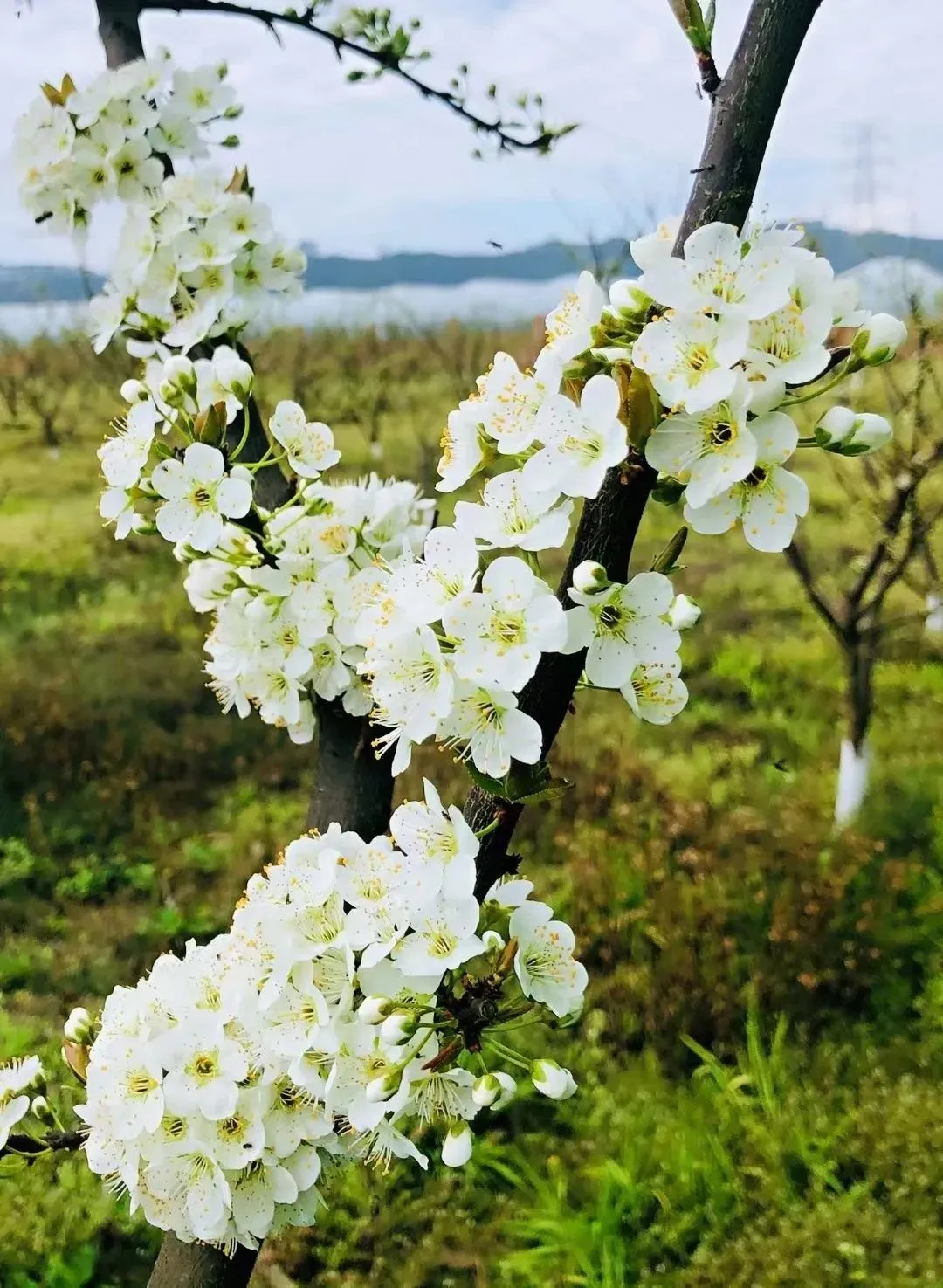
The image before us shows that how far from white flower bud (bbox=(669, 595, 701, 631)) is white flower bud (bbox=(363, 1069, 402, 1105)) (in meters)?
0.41

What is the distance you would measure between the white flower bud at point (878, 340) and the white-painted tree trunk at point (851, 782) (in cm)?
275

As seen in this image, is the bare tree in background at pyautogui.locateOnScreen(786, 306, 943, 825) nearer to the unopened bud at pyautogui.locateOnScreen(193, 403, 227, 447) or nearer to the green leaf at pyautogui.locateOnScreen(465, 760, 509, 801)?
the unopened bud at pyautogui.locateOnScreen(193, 403, 227, 447)

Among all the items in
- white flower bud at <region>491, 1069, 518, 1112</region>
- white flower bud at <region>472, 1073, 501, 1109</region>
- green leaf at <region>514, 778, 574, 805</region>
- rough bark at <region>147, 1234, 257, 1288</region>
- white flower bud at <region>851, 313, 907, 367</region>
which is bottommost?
rough bark at <region>147, 1234, 257, 1288</region>

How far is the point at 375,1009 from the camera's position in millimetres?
793

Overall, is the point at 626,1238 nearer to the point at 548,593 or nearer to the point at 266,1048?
→ the point at 266,1048

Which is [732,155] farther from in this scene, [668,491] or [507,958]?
[507,958]

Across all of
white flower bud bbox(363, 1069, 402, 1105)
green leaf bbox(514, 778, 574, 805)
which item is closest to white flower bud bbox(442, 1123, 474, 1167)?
white flower bud bbox(363, 1069, 402, 1105)

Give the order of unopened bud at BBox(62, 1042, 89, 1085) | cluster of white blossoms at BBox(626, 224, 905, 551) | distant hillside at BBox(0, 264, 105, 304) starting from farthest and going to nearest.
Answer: distant hillside at BBox(0, 264, 105, 304) → unopened bud at BBox(62, 1042, 89, 1085) → cluster of white blossoms at BBox(626, 224, 905, 551)

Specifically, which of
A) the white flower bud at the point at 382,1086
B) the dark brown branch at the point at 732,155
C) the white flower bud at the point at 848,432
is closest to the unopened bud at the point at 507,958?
the white flower bud at the point at 382,1086

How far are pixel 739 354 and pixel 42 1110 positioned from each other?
1.03m

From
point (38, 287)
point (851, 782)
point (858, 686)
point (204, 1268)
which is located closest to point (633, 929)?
point (851, 782)

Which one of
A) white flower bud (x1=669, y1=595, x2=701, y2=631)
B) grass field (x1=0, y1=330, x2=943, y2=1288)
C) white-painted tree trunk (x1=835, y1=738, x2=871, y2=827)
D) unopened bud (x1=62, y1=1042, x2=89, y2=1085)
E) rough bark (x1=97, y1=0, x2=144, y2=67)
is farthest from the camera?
white-painted tree trunk (x1=835, y1=738, x2=871, y2=827)

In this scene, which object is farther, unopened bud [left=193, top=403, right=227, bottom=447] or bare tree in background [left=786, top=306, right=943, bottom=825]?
bare tree in background [left=786, top=306, right=943, bottom=825]

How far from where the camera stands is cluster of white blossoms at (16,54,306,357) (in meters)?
1.51
